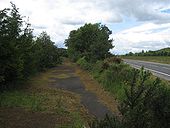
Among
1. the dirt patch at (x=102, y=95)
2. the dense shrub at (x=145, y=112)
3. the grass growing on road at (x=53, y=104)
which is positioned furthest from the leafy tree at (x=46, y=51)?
the dense shrub at (x=145, y=112)

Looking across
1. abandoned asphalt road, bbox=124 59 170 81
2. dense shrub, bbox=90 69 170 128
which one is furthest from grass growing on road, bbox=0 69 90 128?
abandoned asphalt road, bbox=124 59 170 81

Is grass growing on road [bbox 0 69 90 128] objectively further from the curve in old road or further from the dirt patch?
the dirt patch

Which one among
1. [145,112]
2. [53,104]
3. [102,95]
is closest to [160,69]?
[102,95]

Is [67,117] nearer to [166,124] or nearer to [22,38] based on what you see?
[166,124]

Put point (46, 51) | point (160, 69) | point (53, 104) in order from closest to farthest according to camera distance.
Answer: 1. point (53, 104)
2. point (160, 69)
3. point (46, 51)

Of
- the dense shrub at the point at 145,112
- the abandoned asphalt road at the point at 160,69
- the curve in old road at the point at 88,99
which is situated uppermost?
the dense shrub at the point at 145,112

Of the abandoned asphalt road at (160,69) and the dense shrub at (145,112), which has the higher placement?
the dense shrub at (145,112)

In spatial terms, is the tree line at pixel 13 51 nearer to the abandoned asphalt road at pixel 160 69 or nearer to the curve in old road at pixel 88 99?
the curve in old road at pixel 88 99

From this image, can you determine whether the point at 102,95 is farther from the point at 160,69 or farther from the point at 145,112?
the point at 145,112

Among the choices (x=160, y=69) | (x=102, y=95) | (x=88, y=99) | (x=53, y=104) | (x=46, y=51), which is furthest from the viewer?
(x=46, y=51)

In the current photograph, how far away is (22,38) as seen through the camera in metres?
29.6

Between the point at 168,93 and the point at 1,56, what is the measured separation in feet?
57.6

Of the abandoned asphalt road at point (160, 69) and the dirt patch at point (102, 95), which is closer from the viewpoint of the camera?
the dirt patch at point (102, 95)

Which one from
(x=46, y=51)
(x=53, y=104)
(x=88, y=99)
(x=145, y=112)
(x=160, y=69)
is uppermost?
(x=46, y=51)
